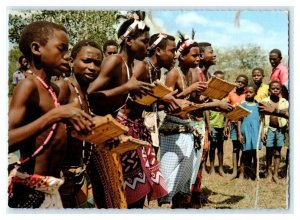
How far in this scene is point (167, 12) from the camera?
6.04 metres

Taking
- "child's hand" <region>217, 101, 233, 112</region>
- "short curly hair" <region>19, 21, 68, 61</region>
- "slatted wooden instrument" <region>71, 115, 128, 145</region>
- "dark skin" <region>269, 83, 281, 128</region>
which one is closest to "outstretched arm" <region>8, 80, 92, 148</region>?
"slatted wooden instrument" <region>71, 115, 128, 145</region>

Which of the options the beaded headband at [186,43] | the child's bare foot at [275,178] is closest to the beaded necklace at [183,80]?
the beaded headband at [186,43]

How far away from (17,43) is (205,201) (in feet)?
8.51

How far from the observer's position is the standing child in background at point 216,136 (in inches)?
287

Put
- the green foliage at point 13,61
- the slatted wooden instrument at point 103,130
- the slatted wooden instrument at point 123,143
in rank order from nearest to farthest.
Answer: the slatted wooden instrument at point 103,130 → the slatted wooden instrument at point 123,143 → the green foliage at point 13,61

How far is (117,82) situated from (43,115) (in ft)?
3.76

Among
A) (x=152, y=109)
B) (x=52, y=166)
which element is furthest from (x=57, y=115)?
(x=152, y=109)

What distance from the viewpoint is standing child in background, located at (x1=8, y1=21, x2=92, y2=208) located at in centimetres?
458

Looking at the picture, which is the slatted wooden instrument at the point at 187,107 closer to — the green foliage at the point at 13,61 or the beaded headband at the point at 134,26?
the beaded headband at the point at 134,26

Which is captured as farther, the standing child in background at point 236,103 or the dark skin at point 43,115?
the standing child in background at point 236,103

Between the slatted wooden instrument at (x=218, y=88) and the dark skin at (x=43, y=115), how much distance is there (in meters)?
1.84

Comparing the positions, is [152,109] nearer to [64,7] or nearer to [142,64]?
[142,64]

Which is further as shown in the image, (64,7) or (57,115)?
(64,7)
